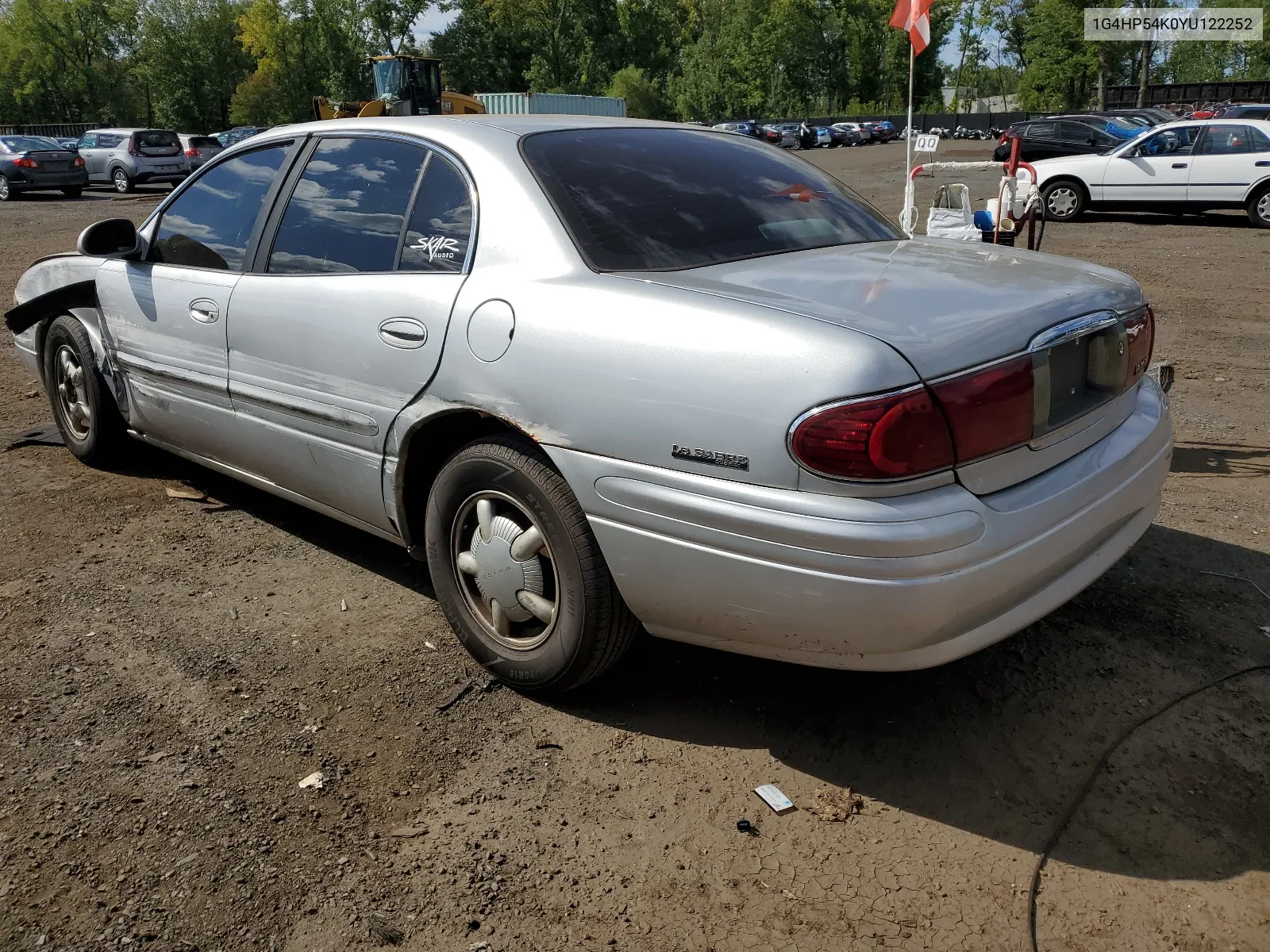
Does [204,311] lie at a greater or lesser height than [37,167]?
lesser

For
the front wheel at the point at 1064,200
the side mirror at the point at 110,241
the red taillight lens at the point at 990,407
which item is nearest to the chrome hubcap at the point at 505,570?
the red taillight lens at the point at 990,407

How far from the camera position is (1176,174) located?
15.7 metres

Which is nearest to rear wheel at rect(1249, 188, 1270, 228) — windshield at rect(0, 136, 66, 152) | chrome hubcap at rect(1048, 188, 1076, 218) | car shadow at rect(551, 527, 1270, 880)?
chrome hubcap at rect(1048, 188, 1076, 218)

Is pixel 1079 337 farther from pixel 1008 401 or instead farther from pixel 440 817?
pixel 440 817

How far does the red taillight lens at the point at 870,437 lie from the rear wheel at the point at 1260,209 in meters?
15.8

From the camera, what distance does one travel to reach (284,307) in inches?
136

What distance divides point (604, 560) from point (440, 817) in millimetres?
736

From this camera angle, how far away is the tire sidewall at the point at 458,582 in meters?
2.73

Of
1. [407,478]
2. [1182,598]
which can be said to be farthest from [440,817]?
[1182,598]

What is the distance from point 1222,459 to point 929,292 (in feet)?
10.5

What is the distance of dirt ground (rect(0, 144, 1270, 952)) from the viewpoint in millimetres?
2205

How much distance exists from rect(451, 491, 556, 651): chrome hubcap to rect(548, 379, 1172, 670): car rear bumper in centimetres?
32

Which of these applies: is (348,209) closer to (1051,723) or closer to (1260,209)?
(1051,723)

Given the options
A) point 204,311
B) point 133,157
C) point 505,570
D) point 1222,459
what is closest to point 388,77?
point 133,157
